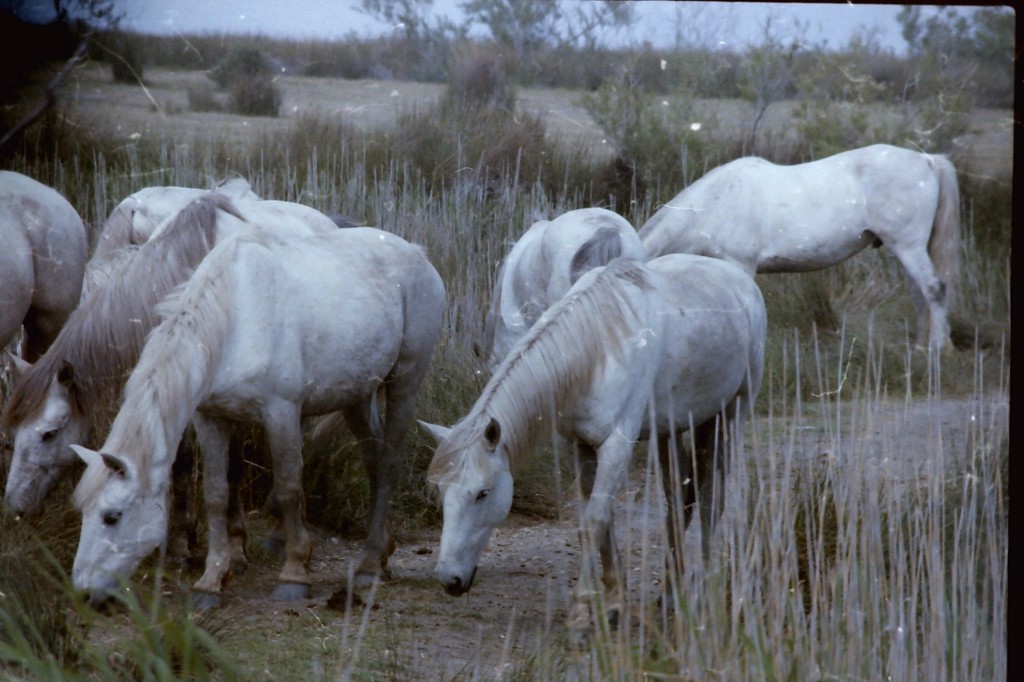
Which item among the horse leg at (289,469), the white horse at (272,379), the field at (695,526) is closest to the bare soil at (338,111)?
the field at (695,526)

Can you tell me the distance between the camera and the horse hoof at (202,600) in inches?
80.0

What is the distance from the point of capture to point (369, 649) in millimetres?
1994

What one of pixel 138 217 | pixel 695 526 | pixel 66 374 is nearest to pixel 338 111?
pixel 138 217

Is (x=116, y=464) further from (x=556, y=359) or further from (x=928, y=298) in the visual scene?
(x=928, y=298)

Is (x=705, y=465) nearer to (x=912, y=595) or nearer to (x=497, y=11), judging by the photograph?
(x=912, y=595)

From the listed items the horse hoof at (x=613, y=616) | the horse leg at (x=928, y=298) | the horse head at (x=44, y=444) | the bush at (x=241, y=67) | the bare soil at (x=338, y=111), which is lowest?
the horse hoof at (x=613, y=616)

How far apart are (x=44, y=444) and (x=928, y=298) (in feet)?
5.93

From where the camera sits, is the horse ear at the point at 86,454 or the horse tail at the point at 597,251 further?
the horse tail at the point at 597,251

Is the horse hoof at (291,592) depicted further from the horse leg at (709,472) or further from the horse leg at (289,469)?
the horse leg at (709,472)

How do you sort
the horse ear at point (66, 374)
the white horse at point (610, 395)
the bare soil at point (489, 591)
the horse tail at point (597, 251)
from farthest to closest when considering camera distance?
the horse tail at point (597, 251), the horse ear at point (66, 374), the white horse at point (610, 395), the bare soil at point (489, 591)

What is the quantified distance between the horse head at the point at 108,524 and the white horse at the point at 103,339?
6.8 inches

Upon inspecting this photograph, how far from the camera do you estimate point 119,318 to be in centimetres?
225

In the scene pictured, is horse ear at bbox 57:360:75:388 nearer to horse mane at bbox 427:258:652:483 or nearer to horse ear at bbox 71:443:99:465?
horse ear at bbox 71:443:99:465

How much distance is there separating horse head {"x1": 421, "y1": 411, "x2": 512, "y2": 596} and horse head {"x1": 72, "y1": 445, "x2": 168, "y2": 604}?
539mm
